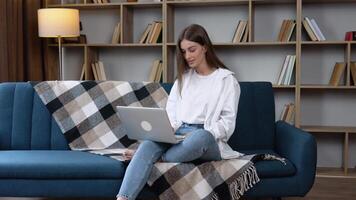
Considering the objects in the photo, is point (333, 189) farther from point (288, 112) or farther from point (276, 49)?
point (276, 49)

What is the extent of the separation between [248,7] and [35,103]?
6.56 feet

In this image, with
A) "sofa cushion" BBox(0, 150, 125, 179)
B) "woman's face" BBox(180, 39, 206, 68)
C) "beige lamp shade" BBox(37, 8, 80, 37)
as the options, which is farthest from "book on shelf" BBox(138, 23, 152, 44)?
"sofa cushion" BBox(0, 150, 125, 179)

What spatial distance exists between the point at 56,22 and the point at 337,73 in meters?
2.29

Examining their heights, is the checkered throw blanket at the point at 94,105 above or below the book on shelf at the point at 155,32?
below

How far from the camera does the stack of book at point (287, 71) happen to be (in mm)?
3811

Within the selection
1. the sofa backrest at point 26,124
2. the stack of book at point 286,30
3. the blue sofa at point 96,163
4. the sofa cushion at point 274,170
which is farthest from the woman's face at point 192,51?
the stack of book at point 286,30

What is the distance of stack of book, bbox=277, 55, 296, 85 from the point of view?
12.5 ft

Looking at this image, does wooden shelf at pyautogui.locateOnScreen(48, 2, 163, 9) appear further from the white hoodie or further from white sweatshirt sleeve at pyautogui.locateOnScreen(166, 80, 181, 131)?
the white hoodie

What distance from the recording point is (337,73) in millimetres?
3809

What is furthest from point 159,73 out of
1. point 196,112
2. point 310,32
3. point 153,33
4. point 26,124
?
point 196,112

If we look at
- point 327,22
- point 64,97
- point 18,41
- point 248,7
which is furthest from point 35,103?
point 327,22

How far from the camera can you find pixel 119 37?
4129 millimetres

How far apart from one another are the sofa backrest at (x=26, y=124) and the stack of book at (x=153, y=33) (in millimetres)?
1316

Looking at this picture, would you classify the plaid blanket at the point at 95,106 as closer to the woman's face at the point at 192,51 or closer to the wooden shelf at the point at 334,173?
the woman's face at the point at 192,51
